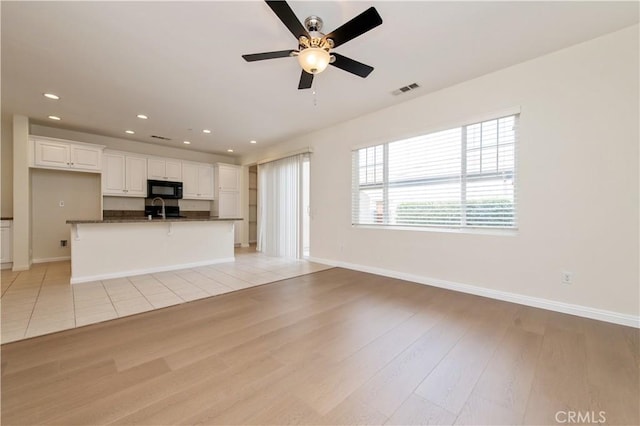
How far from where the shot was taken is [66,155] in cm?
495

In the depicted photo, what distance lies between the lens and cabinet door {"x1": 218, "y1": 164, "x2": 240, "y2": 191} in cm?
716

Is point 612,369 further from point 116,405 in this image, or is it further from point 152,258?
point 152,258

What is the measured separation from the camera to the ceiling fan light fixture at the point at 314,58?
81.8 inches

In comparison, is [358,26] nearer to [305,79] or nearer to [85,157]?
[305,79]

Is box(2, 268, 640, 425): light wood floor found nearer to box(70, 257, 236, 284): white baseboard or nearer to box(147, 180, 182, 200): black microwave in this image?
box(70, 257, 236, 284): white baseboard

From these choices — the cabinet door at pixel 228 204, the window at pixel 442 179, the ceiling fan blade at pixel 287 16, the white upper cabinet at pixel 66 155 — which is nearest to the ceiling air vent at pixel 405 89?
the window at pixel 442 179

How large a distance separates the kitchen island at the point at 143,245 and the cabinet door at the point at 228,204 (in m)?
1.96

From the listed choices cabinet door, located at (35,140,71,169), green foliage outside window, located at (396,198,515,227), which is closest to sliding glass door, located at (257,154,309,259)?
green foliage outside window, located at (396,198,515,227)

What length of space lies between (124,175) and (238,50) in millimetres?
4760

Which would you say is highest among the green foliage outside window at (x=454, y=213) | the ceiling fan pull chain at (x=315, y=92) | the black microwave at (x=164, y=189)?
the ceiling fan pull chain at (x=315, y=92)

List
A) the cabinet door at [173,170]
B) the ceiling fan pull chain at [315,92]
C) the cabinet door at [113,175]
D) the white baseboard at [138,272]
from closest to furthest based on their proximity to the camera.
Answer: the ceiling fan pull chain at [315,92], the white baseboard at [138,272], the cabinet door at [113,175], the cabinet door at [173,170]

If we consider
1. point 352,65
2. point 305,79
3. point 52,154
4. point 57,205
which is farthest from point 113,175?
point 352,65

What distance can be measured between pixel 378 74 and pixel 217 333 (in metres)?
3.29

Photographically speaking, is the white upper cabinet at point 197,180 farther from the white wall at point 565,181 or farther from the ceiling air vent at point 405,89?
the white wall at point 565,181
